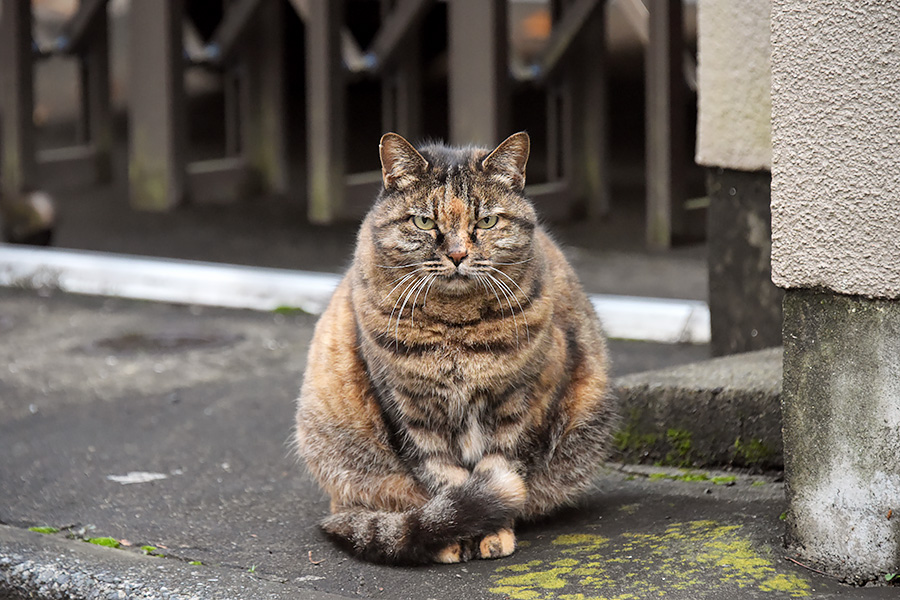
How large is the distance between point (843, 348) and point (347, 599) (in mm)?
1285

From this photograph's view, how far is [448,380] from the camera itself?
2820 mm

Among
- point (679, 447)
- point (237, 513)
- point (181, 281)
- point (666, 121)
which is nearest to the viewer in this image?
point (237, 513)

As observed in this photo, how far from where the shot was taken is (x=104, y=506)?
129 inches

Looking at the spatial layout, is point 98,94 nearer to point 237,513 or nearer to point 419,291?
point 237,513

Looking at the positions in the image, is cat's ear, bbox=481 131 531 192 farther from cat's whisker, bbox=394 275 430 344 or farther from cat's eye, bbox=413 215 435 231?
cat's whisker, bbox=394 275 430 344

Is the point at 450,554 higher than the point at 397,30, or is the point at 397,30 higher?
the point at 397,30

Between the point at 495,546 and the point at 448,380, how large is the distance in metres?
0.45

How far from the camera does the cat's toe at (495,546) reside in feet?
9.21

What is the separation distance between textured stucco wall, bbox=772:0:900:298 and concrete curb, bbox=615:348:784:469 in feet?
2.75

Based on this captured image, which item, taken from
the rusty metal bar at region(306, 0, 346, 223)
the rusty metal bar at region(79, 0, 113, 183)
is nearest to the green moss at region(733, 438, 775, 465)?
the rusty metal bar at region(306, 0, 346, 223)

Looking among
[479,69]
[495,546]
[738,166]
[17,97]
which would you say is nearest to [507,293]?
[495,546]

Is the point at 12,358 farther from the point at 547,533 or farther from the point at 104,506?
the point at 547,533

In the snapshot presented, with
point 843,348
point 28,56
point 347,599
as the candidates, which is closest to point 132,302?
point 28,56

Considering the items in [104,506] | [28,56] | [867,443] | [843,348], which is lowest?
[104,506]
